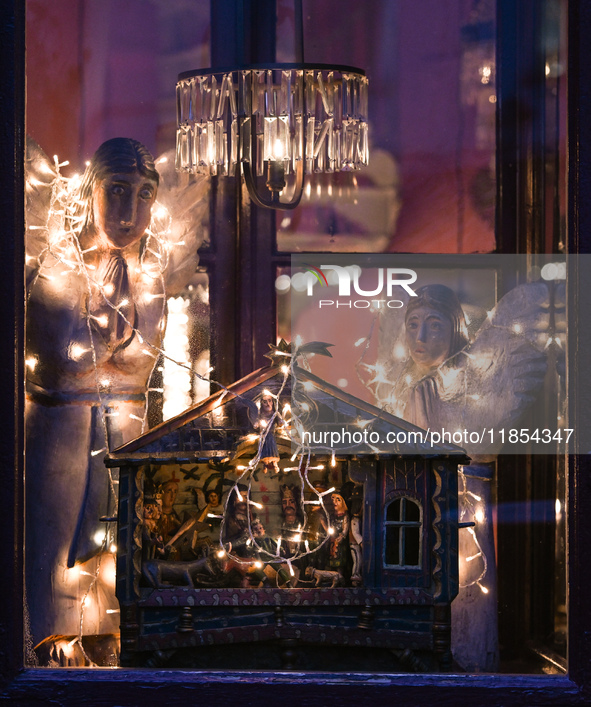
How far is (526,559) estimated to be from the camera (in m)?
2.33

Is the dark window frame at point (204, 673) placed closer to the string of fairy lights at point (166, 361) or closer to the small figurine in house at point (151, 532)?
the string of fairy lights at point (166, 361)

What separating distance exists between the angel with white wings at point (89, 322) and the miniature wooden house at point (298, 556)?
204 mm

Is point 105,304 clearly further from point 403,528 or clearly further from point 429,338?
point 403,528

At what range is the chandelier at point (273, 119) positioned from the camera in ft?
7.36

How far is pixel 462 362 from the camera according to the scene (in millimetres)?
2357

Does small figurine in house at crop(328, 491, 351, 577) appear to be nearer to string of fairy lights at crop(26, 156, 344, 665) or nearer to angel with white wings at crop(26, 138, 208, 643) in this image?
string of fairy lights at crop(26, 156, 344, 665)

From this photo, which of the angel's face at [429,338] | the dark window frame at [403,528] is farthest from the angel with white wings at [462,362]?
the dark window frame at [403,528]

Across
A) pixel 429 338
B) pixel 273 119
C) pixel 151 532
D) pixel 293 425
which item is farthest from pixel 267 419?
pixel 273 119

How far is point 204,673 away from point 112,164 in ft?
4.05

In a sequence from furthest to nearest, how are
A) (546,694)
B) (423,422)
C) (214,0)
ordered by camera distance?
1. (214,0)
2. (423,422)
3. (546,694)
